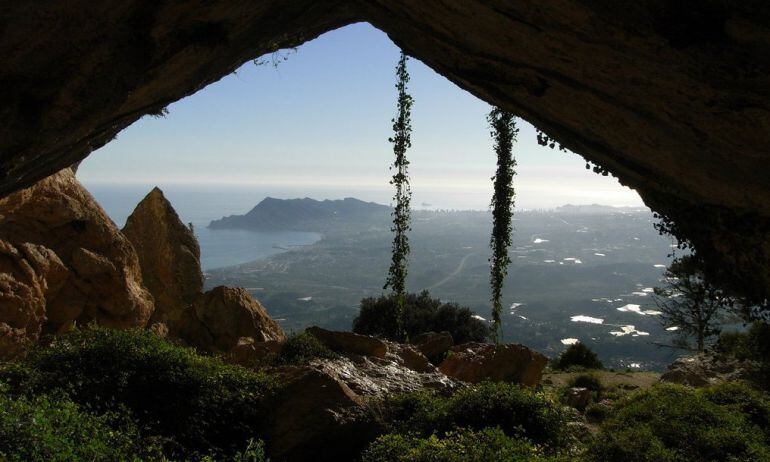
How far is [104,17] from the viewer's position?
684 cm

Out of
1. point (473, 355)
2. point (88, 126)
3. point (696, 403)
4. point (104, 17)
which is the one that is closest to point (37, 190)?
point (88, 126)

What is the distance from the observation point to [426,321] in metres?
40.3

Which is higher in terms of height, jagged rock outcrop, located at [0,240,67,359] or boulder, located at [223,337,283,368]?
jagged rock outcrop, located at [0,240,67,359]

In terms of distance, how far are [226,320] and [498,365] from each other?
14.0 meters

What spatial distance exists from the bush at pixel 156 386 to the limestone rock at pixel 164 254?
13.9 metres

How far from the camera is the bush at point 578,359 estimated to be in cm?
3547

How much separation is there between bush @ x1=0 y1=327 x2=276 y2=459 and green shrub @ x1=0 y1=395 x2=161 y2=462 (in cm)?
63

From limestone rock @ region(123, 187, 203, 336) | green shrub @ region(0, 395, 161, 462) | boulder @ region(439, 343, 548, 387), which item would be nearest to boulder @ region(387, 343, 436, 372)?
boulder @ region(439, 343, 548, 387)

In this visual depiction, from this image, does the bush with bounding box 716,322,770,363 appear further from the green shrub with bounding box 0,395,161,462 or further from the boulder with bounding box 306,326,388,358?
the green shrub with bounding box 0,395,161,462

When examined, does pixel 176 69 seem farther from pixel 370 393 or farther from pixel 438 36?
pixel 370 393

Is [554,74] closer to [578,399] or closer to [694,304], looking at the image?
[578,399]

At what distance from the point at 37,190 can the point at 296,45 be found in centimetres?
1448

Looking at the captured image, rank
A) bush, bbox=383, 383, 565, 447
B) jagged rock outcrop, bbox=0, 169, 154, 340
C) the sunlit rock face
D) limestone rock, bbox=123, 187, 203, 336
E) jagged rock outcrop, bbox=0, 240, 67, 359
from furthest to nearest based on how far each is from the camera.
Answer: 1. limestone rock, bbox=123, 187, 203, 336
2. jagged rock outcrop, bbox=0, 169, 154, 340
3. jagged rock outcrop, bbox=0, 240, 67, 359
4. bush, bbox=383, 383, 565, 447
5. the sunlit rock face

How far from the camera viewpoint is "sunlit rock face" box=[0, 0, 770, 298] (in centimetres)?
585
